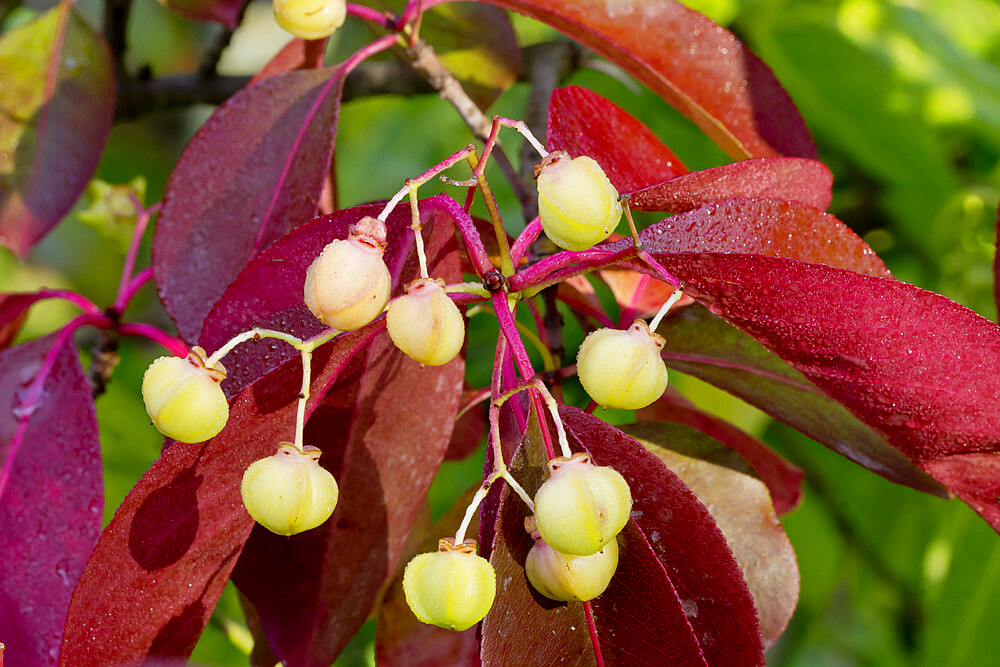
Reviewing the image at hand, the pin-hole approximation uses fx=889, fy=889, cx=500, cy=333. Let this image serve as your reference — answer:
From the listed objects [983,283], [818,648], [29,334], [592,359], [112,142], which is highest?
[592,359]

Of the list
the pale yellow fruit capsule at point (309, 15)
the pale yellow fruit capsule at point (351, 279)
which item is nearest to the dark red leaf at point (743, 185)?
the pale yellow fruit capsule at point (351, 279)

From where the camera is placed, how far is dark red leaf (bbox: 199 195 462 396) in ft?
1.57

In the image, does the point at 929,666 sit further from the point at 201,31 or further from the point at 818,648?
the point at 201,31

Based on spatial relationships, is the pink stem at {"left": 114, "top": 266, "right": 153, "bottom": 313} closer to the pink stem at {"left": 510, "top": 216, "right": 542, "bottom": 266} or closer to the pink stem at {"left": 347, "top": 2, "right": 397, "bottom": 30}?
the pink stem at {"left": 347, "top": 2, "right": 397, "bottom": 30}

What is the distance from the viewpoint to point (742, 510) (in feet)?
1.88

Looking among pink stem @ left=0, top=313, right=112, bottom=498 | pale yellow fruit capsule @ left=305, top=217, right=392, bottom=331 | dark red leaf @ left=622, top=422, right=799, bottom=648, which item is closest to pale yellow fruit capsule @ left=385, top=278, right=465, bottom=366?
pale yellow fruit capsule @ left=305, top=217, right=392, bottom=331

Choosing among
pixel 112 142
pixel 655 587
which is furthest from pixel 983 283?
pixel 112 142

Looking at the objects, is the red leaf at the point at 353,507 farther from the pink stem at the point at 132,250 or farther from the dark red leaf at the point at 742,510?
the pink stem at the point at 132,250

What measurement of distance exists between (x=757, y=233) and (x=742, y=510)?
22cm

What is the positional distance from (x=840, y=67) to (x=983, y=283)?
0.31 metres

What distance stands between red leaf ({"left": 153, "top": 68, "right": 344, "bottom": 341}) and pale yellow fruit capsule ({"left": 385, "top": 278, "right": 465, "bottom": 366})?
194mm

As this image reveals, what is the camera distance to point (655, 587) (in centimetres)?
43

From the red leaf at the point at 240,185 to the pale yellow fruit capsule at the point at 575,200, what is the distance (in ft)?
0.69

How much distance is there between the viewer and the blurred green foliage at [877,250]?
1.01 m
